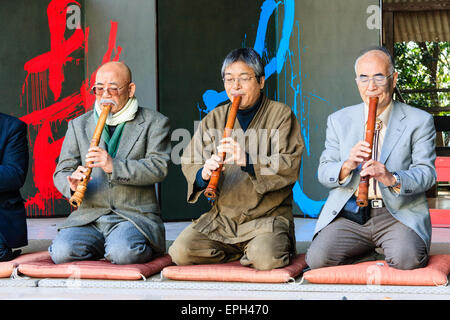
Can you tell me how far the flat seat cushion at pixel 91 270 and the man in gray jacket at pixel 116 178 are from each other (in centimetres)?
8

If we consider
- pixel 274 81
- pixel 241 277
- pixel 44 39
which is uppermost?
pixel 44 39

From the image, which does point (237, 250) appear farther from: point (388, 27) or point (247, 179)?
point (388, 27)

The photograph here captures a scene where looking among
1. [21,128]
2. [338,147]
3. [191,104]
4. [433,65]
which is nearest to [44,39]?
[191,104]

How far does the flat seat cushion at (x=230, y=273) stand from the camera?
290 cm

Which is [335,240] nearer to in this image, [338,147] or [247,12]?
[338,147]

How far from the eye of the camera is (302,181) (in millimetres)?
6156

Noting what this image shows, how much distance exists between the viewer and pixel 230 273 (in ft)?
9.72

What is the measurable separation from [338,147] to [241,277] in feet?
2.93

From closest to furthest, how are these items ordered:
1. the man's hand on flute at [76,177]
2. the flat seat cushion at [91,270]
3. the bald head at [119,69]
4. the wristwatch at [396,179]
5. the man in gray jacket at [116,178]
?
the wristwatch at [396,179] → the flat seat cushion at [91,270] → the man's hand on flute at [76,177] → the man in gray jacket at [116,178] → the bald head at [119,69]

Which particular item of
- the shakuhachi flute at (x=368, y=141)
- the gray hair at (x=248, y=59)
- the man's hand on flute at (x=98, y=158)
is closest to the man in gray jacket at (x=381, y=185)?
the shakuhachi flute at (x=368, y=141)

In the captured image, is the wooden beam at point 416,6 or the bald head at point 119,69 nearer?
the bald head at point 119,69

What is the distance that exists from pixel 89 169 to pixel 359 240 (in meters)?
1.47

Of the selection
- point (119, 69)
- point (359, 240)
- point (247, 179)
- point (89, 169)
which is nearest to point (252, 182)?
point (247, 179)

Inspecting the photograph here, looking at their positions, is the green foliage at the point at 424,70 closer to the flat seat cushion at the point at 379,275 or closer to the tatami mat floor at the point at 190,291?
the flat seat cushion at the point at 379,275
